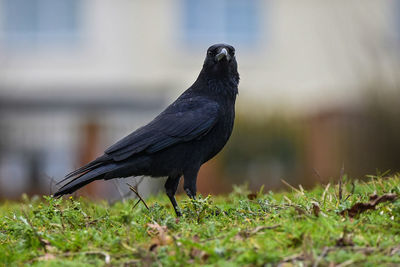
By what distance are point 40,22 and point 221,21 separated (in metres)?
6.11

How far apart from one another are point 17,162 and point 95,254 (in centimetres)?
1065

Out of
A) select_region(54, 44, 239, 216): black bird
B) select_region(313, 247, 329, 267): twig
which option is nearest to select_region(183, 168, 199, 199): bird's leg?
select_region(54, 44, 239, 216): black bird

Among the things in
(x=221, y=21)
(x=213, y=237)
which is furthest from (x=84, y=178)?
(x=221, y=21)

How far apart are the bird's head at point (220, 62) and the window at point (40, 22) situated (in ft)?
60.5

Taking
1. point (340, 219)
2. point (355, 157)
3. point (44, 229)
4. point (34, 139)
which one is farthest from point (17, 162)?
point (340, 219)

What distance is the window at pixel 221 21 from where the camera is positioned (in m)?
24.0

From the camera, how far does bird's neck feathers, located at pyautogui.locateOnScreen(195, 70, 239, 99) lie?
6270 mm

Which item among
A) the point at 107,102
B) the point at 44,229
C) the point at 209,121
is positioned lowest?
the point at 107,102

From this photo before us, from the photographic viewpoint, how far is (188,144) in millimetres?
6008

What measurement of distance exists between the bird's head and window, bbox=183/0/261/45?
57.4ft

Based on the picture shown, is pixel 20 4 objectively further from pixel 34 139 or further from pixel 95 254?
pixel 95 254

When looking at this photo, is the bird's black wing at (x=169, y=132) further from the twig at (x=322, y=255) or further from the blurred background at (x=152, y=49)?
the blurred background at (x=152, y=49)

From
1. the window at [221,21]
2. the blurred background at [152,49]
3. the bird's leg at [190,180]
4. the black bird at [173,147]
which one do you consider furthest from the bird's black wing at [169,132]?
the window at [221,21]

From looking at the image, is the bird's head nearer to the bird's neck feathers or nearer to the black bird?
the bird's neck feathers
